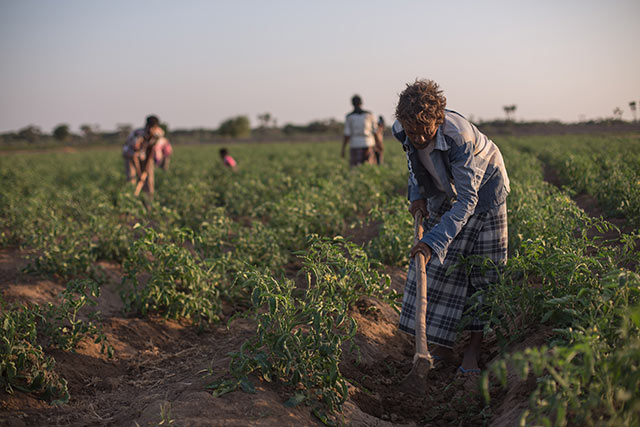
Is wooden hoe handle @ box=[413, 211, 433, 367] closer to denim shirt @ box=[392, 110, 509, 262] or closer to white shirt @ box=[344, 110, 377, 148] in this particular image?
denim shirt @ box=[392, 110, 509, 262]

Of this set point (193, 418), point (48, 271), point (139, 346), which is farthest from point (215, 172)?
point (193, 418)

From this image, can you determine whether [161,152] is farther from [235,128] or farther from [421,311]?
[235,128]

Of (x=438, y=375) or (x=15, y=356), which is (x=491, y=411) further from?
(x=15, y=356)

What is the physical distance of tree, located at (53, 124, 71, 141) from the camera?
283 ft

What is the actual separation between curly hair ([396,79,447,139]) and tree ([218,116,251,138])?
267 feet

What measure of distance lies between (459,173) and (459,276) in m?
0.74

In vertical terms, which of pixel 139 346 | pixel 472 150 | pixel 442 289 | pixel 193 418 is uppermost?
pixel 472 150

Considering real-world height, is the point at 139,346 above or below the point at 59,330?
below

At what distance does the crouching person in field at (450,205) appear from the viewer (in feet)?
8.61

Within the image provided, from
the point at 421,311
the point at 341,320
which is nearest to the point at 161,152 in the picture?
the point at 341,320

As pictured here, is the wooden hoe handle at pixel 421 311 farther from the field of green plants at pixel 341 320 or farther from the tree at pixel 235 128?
the tree at pixel 235 128

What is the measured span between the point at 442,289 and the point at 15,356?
244cm

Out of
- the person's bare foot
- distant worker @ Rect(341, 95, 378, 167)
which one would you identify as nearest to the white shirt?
distant worker @ Rect(341, 95, 378, 167)

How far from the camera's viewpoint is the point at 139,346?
146 inches
